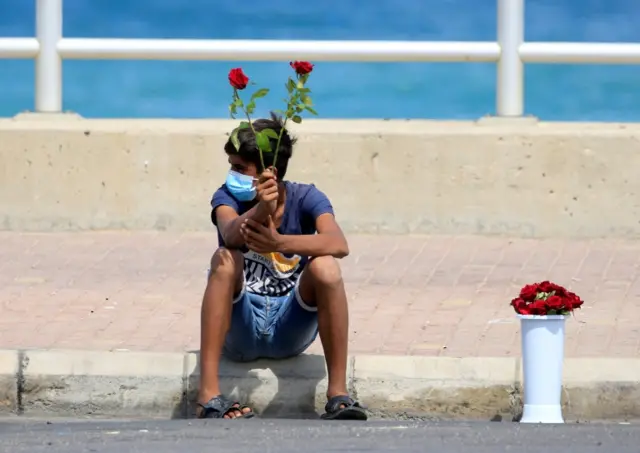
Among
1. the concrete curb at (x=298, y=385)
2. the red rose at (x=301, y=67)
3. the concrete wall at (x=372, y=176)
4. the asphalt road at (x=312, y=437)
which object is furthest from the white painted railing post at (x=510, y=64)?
the asphalt road at (x=312, y=437)

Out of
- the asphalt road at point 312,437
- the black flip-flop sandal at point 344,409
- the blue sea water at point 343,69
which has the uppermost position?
the blue sea water at point 343,69

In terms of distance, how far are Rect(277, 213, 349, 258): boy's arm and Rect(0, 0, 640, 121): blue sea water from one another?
888 cm

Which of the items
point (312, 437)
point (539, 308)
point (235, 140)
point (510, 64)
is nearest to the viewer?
point (312, 437)

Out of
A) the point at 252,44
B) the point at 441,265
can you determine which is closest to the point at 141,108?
the point at 252,44

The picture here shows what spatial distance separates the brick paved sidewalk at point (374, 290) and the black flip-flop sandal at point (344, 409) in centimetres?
87

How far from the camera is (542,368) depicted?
670 cm

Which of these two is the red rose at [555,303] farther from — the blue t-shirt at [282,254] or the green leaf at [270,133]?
the green leaf at [270,133]

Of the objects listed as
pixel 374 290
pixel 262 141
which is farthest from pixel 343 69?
pixel 262 141

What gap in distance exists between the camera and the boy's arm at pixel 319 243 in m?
6.62

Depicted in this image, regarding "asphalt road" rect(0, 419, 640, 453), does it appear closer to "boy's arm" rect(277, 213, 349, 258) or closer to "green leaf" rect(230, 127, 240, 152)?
"boy's arm" rect(277, 213, 349, 258)

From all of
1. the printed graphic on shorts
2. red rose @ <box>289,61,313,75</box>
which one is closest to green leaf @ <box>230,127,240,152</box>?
red rose @ <box>289,61,313,75</box>

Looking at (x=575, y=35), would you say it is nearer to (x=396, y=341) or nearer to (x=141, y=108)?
(x=141, y=108)

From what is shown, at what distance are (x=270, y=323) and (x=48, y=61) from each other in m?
4.25

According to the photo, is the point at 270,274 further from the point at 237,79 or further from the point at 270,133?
the point at 237,79
